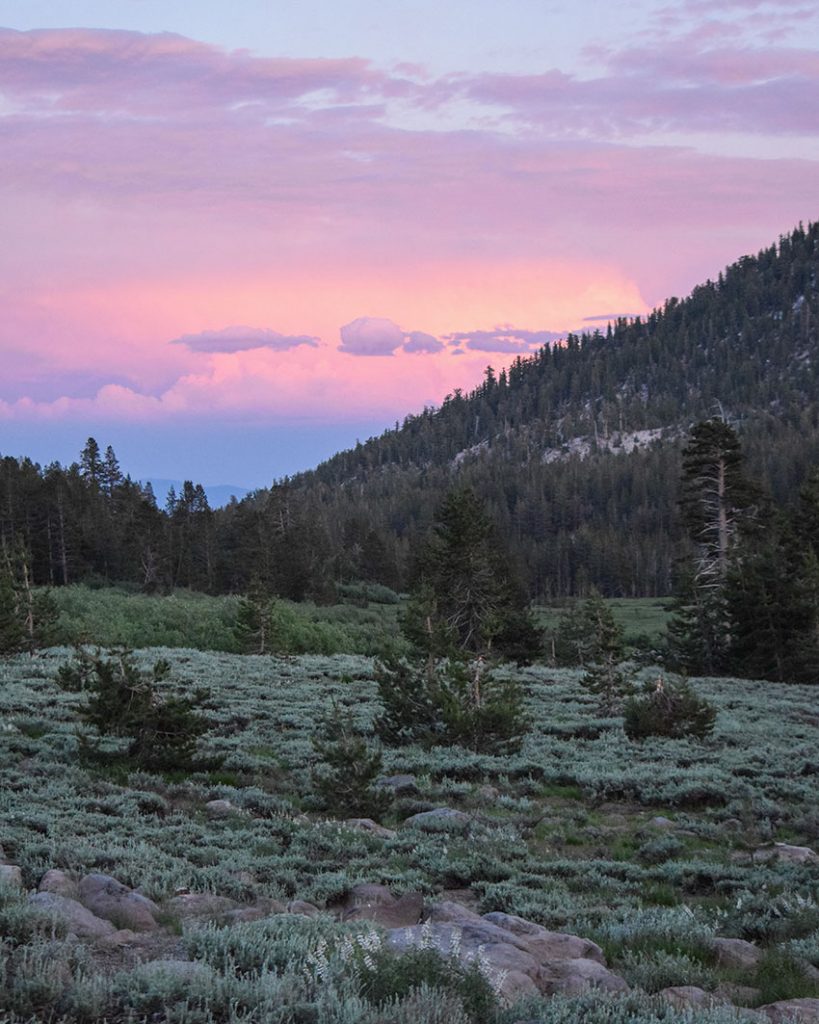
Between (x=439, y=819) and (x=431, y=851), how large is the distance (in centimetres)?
147

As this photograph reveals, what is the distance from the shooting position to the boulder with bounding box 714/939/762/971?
6668mm

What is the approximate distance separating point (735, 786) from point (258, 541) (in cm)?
6503

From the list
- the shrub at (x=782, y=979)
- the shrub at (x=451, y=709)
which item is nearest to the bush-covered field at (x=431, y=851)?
the shrub at (x=782, y=979)

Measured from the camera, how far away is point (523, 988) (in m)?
5.50

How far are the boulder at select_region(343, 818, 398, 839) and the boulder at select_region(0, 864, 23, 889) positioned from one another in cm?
410

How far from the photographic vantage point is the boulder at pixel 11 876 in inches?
267

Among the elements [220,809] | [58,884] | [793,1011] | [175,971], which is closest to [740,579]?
[220,809]

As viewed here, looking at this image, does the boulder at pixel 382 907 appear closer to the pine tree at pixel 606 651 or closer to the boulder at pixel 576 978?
the boulder at pixel 576 978

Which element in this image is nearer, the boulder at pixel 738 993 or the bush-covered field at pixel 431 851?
the bush-covered field at pixel 431 851

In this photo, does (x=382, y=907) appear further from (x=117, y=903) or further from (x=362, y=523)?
(x=362, y=523)

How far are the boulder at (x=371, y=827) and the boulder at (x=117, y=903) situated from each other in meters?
3.77

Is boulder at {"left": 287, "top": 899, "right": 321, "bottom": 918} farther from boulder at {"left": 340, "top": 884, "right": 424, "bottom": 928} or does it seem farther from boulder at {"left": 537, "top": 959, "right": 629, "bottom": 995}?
boulder at {"left": 537, "top": 959, "right": 629, "bottom": 995}

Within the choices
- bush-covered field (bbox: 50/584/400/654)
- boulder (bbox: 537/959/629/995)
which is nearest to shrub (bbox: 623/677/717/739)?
boulder (bbox: 537/959/629/995)

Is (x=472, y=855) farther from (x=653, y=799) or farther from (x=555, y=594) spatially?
(x=555, y=594)
